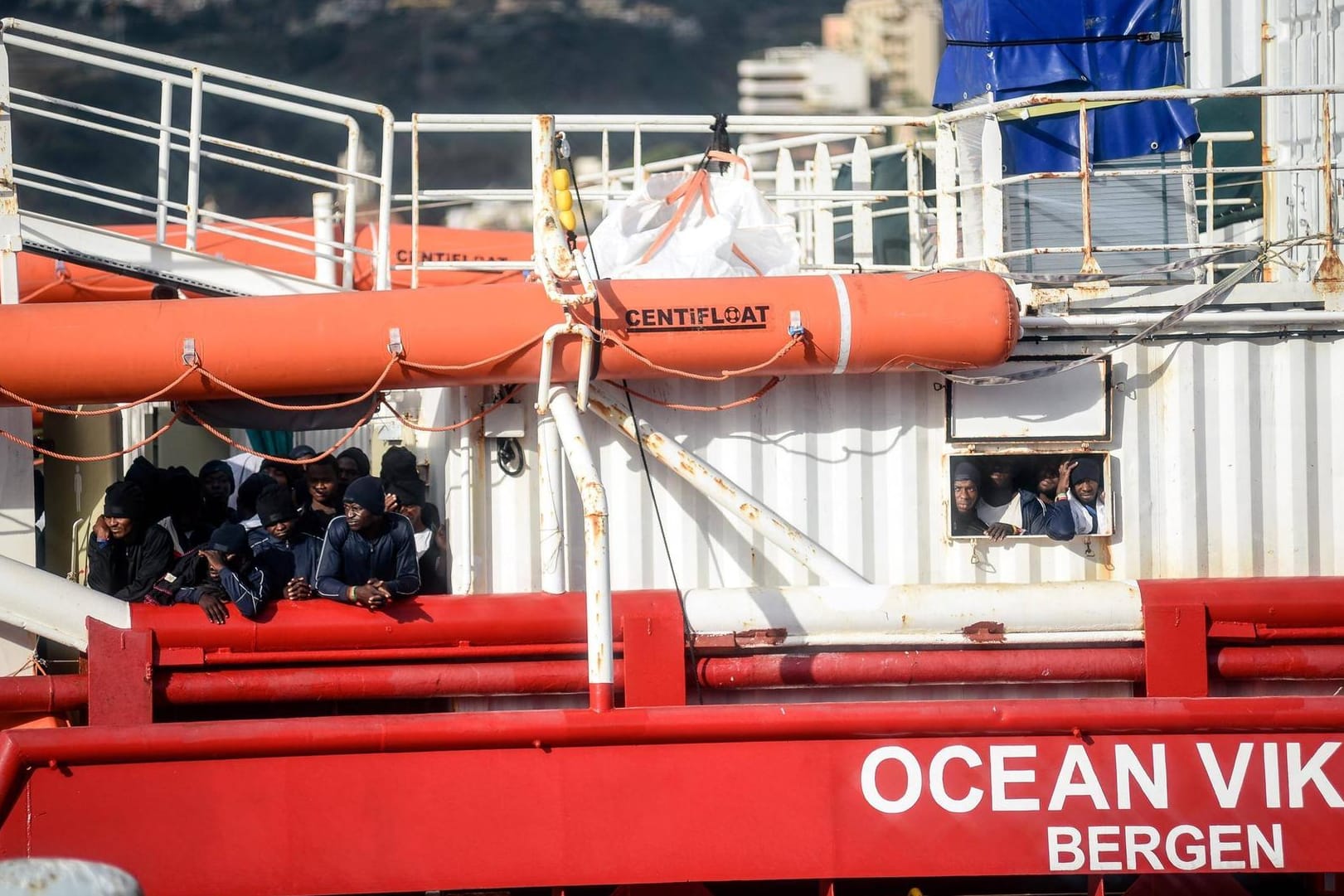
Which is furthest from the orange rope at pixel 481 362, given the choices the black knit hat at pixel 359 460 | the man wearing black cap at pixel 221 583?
the black knit hat at pixel 359 460

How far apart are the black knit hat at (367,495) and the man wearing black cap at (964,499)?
243 cm

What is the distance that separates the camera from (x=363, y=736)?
16.7ft

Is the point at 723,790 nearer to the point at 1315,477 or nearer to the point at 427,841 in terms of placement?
the point at 427,841

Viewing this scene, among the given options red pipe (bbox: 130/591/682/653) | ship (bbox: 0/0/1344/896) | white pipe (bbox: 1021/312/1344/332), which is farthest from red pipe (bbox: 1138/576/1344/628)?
red pipe (bbox: 130/591/682/653)

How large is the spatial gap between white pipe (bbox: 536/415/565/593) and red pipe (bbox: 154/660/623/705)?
367 mm

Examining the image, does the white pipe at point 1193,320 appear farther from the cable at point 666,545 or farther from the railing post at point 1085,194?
the cable at point 666,545

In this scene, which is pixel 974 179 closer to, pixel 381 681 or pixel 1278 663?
pixel 1278 663

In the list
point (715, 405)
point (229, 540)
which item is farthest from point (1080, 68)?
point (229, 540)

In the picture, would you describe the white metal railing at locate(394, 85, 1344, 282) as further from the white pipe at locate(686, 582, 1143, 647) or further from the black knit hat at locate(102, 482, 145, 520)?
the black knit hat at locate(102, 482, 145, 520)

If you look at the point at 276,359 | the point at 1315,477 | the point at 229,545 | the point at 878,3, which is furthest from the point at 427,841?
the point at 878,3

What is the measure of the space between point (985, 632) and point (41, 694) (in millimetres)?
3755

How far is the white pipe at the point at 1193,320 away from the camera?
5840 mm

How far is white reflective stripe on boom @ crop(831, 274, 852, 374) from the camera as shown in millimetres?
5488

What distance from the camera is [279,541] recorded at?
584cm
